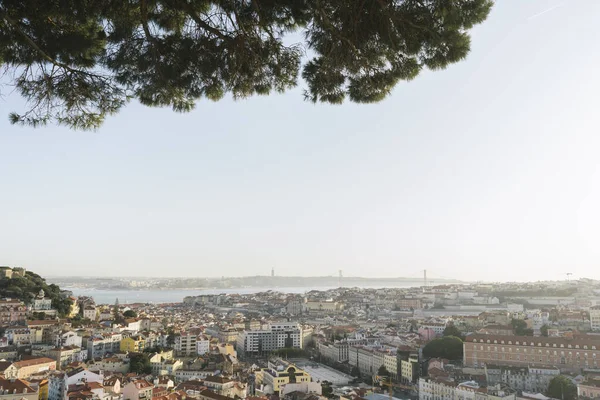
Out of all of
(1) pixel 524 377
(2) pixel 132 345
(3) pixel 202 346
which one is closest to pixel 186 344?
(3) pixel 202 346

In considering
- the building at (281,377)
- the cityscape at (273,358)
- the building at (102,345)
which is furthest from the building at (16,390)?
the building at (102,345)

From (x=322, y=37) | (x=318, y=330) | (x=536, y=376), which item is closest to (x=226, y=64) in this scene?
(x=322, y=37)

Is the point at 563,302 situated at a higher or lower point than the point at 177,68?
lower

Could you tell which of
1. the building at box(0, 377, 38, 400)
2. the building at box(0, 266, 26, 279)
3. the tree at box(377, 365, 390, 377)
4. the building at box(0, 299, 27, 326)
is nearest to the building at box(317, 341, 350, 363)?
the tree at box(377, 365, 390, 377)

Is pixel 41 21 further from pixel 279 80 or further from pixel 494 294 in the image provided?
pixel 494 294

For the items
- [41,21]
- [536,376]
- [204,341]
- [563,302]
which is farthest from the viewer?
[563,302]

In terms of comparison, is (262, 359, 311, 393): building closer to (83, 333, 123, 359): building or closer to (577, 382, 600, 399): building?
(83, 333, 123, 359): building
